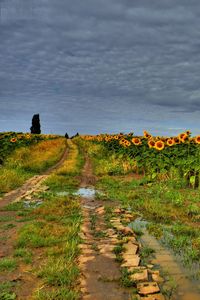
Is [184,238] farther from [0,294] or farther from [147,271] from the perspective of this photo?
[0,294]

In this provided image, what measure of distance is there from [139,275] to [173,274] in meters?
0.59

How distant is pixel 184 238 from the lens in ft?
24.7

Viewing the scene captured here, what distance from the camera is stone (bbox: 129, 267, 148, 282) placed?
18.2 ft

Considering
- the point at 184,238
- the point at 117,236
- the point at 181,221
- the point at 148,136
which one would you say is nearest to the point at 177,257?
the point at 184,238

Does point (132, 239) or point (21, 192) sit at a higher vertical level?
point (21, 192)

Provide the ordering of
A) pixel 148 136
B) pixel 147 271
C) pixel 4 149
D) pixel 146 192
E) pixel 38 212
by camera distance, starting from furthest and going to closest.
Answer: pixel 4 149, pixel 148 136, pixel 146 192, pixel 38 212, pixel 147 271

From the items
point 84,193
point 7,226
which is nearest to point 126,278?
point 7,226

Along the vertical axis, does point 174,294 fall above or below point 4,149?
below

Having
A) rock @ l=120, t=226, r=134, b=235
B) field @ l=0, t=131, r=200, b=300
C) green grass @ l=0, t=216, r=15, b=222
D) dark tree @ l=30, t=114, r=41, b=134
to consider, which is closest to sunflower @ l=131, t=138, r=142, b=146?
field @ l=0, t=131, r=200, b=300

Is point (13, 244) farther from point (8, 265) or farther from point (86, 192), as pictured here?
point (86, 192)

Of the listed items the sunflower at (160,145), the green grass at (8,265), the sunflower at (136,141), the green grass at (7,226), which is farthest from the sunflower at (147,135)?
the green grass at (8,265)

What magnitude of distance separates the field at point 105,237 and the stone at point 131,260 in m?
0.02

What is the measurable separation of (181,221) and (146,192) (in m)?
4.08

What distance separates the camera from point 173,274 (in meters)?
5.89
